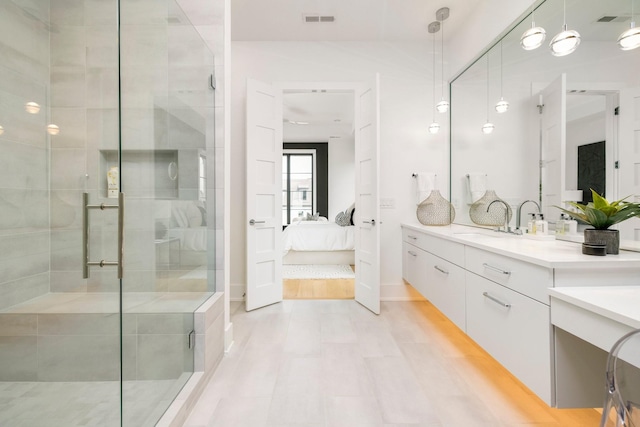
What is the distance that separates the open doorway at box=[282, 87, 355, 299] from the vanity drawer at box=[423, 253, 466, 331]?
107cm

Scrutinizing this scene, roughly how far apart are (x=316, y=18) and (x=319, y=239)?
297cm

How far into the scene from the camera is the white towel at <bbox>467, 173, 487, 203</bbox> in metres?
2.84

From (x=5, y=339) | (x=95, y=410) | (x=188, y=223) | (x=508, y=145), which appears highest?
(x=508, y=145)

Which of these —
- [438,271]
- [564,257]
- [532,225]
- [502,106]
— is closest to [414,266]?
[438,271]

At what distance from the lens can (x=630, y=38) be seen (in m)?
1.39

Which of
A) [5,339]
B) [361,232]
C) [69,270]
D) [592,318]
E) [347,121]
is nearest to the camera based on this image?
[592,318]

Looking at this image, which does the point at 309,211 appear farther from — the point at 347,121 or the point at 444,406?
the point at 444,406

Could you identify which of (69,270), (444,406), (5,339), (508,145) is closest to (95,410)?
(5,339)

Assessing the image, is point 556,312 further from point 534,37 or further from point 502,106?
point 502,106

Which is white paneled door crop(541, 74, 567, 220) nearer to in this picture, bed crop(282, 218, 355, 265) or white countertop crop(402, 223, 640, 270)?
white countertop crop(402, 223, 640, 270)

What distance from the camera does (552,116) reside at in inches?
75.9

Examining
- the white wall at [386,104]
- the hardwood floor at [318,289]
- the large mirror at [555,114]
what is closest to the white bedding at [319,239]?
the hardwood floor at [318,289]

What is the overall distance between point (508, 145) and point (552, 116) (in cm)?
54

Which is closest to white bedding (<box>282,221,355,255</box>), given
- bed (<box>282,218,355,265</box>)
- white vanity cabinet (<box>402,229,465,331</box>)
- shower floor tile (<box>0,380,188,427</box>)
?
bed (<box>282,218,355,265</box>)
